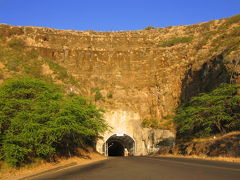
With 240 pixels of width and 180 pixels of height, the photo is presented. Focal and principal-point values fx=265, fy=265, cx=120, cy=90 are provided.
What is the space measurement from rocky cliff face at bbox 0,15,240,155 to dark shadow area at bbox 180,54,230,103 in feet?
0.60

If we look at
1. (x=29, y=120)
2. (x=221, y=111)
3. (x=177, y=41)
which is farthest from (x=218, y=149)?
(x=177, y=41)

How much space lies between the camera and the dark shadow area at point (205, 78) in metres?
35.3

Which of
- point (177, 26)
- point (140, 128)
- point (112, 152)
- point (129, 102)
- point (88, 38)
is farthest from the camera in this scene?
point (112, 152)

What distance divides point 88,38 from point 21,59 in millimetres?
14326

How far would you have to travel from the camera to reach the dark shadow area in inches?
1391

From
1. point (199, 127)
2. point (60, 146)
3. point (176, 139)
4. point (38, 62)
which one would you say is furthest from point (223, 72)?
point (38, 62)

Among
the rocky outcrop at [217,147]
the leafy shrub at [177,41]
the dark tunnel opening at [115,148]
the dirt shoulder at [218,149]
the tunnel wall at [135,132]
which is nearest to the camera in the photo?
the dirt shoulder at [218,149]

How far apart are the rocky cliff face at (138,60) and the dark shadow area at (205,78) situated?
0.18m

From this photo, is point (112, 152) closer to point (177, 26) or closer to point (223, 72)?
point (177, 26)

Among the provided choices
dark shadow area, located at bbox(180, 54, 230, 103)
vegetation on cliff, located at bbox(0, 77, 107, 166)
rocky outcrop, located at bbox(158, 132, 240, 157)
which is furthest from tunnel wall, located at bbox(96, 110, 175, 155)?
vegetation on cliff, located at bbox(0, 77, 107, 166)

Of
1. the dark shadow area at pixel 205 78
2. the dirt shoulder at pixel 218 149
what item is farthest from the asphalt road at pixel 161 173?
the dark shadow area at pixel 205 78

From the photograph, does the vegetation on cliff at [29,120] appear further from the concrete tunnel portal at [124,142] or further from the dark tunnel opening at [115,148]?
the dark tunnel opening at [115,148]

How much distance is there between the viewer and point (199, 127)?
33.8 m

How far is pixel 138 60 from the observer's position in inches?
2045
